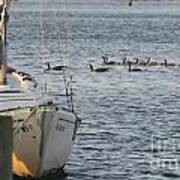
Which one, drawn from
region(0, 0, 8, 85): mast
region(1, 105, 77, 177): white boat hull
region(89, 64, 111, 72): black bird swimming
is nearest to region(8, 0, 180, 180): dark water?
region(89, 64, 111, 72): black bird swimming

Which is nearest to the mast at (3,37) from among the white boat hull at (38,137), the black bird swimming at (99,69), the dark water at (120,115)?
the white boat hull at (38,137)

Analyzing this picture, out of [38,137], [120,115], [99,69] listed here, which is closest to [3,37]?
[38,137]

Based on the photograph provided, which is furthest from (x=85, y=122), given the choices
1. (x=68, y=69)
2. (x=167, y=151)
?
(x=68, y=69)

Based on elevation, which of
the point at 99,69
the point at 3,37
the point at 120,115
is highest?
the point at 3,37

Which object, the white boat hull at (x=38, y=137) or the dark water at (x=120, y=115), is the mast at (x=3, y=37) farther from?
the dark water at (x=120, y=115)

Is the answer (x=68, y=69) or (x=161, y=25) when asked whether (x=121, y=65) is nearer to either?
(x=68, y=69)

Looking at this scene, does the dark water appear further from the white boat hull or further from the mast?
the mast

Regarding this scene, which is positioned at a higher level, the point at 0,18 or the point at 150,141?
the point at 0,18

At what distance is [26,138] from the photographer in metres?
30.7

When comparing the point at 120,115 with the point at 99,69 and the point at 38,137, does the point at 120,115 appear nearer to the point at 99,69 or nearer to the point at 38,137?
the point at 38,137

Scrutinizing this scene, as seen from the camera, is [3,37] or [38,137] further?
[3,37]

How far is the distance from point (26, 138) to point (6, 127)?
45.1 ft

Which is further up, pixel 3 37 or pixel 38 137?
pixel 3 37

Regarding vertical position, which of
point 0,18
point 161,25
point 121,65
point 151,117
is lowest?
point 161,25
